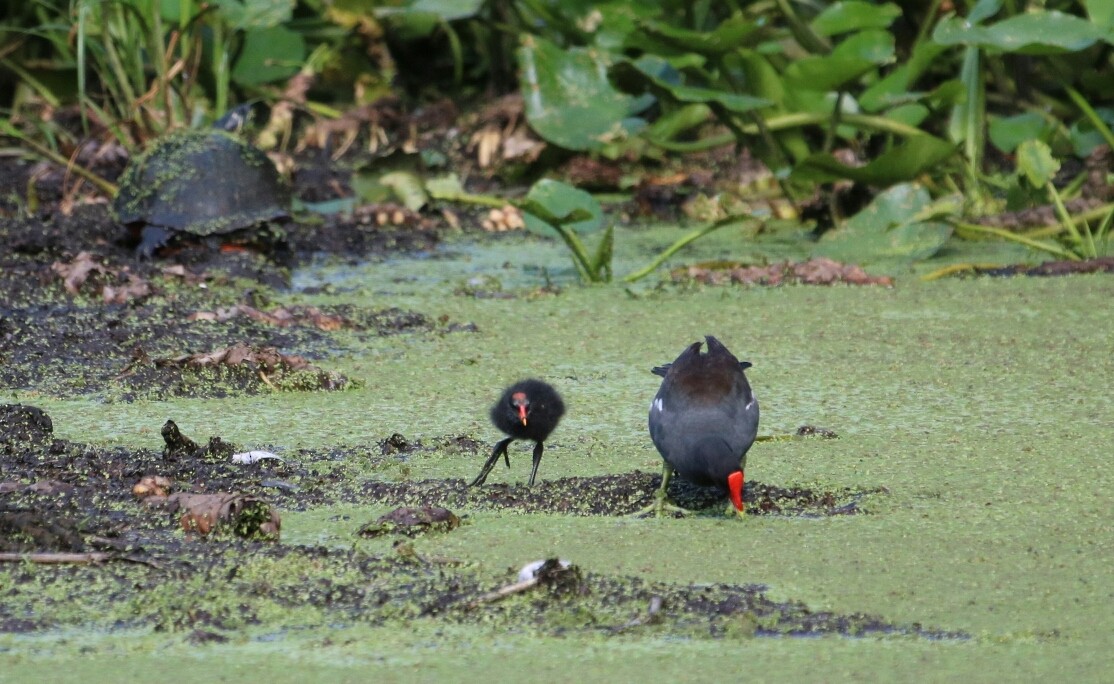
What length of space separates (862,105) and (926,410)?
2.71m

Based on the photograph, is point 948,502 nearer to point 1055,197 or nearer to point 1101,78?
point 1055,197

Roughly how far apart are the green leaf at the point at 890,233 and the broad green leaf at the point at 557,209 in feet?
2.65

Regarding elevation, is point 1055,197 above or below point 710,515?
above

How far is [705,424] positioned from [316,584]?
0.76m

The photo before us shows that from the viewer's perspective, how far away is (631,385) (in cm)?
391

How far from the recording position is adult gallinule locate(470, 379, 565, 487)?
299cm

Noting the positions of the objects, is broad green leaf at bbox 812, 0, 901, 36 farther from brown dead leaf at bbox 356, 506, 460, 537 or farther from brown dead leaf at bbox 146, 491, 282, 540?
brown dead leaf at bbox 146, 491, 282, 540

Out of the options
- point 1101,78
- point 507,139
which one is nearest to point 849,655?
point 1101,78

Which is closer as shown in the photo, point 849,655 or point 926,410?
point 849,655

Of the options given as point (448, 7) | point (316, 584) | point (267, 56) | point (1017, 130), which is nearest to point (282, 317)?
point (316, 584)

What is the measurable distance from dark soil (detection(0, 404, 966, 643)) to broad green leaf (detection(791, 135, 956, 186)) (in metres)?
2.69

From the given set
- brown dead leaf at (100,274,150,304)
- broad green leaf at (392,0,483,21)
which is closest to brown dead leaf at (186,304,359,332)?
brown dead leaf at (100,274,150,304)

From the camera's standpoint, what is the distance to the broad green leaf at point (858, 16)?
19.3 ft

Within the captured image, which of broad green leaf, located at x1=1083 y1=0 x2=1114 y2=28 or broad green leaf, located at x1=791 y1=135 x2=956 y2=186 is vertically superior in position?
broad green leaf, located at x1=1083 y1=0 x2=1114 y2=28
